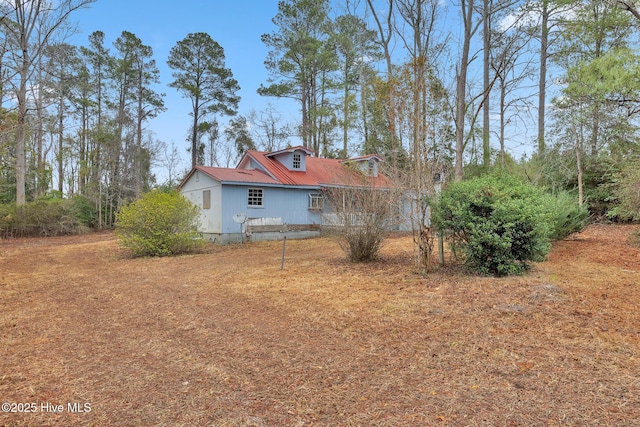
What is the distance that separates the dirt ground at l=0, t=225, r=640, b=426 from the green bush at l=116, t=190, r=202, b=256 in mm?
4273

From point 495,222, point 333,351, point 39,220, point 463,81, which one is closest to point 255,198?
point 463,81

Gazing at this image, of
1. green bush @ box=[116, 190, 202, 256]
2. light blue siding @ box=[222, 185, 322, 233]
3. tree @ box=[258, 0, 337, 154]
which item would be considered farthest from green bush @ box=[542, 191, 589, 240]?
tree @ box=[258, 0, 337, 154]

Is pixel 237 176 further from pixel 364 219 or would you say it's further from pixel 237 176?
pixel 364 219

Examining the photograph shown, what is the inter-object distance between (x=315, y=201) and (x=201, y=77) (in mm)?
14884

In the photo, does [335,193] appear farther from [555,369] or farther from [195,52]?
[195,52]

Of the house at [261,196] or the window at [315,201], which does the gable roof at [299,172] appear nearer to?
the house at [261,196]

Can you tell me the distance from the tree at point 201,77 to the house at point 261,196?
10026 millimetres

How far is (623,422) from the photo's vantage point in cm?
212

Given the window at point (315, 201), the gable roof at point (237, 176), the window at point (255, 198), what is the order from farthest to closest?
the window at point (315, 201) → the window at point (255, 198) → the gable roof at point (237, 176)

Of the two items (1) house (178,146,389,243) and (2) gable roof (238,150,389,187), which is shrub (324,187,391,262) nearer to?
(1) house (178,146,389,243)

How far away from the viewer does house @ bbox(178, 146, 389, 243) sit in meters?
14.6

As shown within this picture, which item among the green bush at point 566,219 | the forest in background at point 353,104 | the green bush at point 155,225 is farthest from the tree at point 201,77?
the green bush at point 566,219

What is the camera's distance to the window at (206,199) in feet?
50.1

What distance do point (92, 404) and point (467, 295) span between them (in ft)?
14.9
